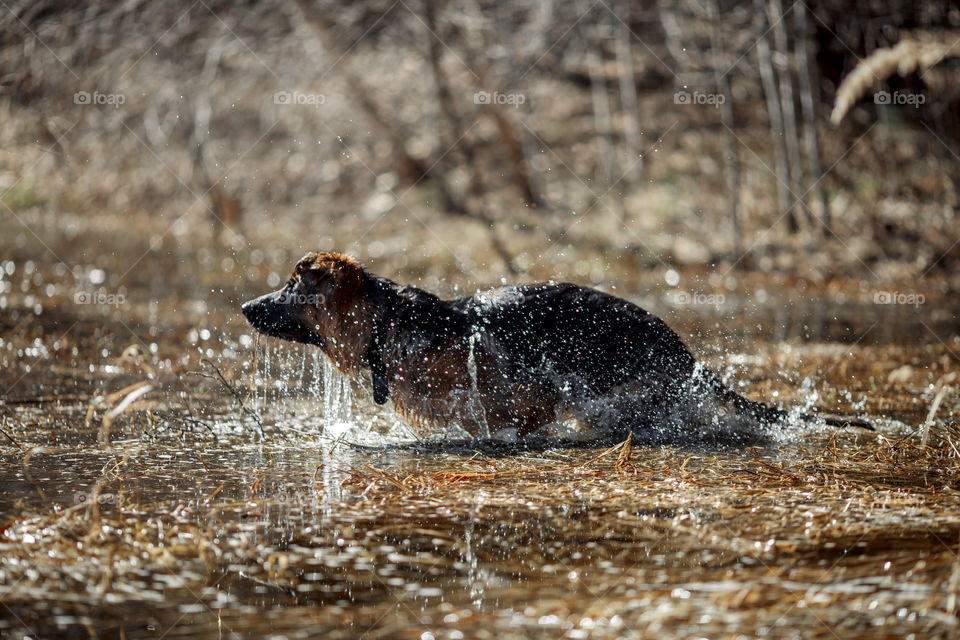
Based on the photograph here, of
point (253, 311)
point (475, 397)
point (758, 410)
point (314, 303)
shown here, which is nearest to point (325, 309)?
point (314, 303)

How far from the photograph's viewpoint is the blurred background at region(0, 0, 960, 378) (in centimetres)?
1302

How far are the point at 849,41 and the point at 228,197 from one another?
32.1 feet

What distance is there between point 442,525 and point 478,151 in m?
13.6

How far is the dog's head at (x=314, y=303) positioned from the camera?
608cm

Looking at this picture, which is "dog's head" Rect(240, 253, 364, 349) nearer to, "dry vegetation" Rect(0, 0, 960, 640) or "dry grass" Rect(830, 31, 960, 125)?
"dry vegetation" Rect(0, 0, 960, 640)

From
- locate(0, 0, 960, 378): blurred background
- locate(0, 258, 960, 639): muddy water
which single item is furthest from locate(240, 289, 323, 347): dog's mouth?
locate(0, 0, 960, 378): blurred background

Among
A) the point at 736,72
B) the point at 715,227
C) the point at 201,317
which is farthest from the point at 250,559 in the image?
the point at 736,72

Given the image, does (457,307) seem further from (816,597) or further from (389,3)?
(389,3)

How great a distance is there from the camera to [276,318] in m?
6.14

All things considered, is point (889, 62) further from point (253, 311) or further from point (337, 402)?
point (253, 311)

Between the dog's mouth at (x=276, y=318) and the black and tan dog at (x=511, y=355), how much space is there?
0.5 inches

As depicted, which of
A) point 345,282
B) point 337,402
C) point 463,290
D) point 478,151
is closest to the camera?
point 345,282

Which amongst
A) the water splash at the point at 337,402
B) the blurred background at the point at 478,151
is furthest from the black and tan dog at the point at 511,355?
the blurred background at the point at 478,151

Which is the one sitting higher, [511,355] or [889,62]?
[889,62]
